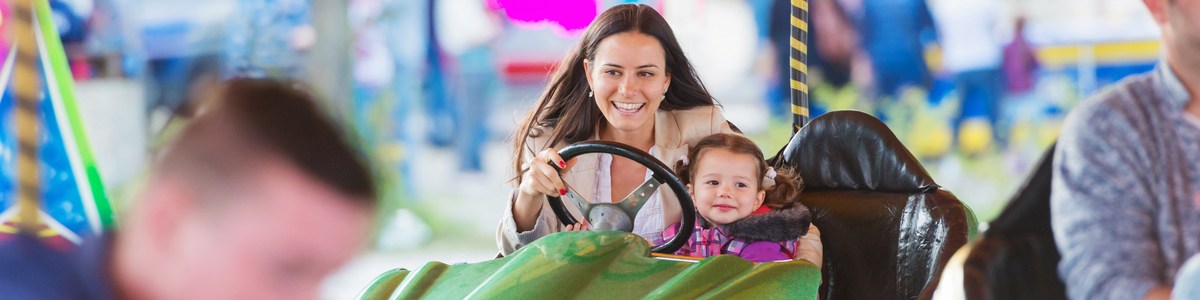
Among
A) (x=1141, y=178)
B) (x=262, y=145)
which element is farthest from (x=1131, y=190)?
(x=262, y=145)

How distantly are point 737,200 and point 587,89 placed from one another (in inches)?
19.1

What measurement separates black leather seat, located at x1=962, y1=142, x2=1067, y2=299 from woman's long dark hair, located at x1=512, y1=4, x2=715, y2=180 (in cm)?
119

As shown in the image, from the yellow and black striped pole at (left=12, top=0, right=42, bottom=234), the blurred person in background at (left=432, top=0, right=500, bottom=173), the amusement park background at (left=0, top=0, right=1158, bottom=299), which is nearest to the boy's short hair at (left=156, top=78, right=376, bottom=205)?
the yellow and black striped pole at (left=12, top=0, right=42, bottom=234)

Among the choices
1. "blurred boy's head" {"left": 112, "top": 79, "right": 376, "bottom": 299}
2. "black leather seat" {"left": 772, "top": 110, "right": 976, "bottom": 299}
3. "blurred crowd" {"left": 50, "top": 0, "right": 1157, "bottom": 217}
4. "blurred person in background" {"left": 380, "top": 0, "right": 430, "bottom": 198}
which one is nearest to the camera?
"blurred boy's head" {"left": 112, "top": 79, "right": 376, "bottom": 299}

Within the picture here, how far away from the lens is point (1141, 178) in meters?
0.92

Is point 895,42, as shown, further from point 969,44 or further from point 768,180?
point 768,180

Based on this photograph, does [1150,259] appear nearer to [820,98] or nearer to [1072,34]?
[1072,34]

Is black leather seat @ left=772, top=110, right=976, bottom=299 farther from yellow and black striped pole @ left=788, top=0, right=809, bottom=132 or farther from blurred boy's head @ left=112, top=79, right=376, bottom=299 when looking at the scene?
blurred boy's head @ left=112, top=79, right=376, bottom=299

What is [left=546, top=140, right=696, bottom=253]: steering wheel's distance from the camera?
177cm

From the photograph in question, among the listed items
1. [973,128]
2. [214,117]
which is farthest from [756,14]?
[214,117]

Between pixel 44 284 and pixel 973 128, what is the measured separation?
322 cm

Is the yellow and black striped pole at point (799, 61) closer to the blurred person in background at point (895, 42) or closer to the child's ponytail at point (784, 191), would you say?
the child's ponytail at point (784, 191)

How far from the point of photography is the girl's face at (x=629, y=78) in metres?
2.12

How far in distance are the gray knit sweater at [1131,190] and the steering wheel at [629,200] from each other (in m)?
0.85
